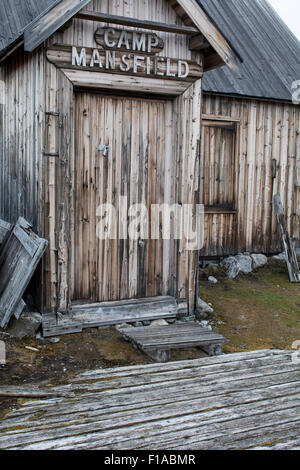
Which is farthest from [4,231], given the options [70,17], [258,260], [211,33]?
[258,260]

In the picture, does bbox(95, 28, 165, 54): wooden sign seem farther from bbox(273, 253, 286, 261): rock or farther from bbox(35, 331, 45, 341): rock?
bbox(273, 253, 286, 261): rock

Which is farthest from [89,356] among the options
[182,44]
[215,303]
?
[182,44]

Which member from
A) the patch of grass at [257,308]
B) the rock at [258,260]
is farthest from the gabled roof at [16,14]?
the rock at [258,260]

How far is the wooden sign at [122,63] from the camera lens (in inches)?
259

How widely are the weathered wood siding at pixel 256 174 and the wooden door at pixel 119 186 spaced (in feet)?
11.8

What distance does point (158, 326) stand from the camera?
23.5 ft

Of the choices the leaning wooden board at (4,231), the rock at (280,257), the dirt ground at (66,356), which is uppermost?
the leaning wooden board at (4,231)

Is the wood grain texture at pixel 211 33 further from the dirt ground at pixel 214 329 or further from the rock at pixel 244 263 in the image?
the rock at pixel 244 263

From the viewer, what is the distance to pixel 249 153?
11.5 meters

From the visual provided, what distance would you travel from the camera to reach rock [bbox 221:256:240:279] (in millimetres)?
10844

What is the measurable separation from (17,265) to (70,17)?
3190 millimetres

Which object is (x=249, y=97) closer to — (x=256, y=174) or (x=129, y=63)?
(x=256, y=174)

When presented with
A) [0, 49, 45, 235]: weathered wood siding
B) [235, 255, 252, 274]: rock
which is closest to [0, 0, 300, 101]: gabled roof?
[0, 49, 45, 235]: weathered wood siding

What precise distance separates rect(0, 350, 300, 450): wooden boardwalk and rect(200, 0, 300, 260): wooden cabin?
583 cm
